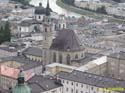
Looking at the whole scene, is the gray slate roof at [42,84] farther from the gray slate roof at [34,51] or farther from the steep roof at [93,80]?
the gray slate roof at [34,51]

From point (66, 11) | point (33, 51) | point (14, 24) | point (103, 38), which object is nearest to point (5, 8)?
point (66, 11)

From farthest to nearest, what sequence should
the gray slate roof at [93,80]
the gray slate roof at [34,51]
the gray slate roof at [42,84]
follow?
1. the gray slate roof at [34,51]
2. the gray slate roof at [93,80]
3. the gray slate roof at [42,84]

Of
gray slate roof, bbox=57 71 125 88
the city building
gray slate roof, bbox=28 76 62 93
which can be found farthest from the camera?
gray slate roof, bbox=57 71 125 88

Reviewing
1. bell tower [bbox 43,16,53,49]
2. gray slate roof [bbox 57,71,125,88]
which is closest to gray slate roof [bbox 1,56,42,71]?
bell tower [bbox 43,16,53,49]

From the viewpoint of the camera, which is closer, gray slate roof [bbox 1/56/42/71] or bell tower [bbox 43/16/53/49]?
gray slate roof [bbox 1/56/42/71]

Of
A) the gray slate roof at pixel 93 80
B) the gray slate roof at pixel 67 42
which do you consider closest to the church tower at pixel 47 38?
the gray slate roof at pixel 67 42

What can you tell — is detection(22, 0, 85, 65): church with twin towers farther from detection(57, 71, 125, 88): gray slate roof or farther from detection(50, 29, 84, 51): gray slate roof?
detection(57, 71, 125, 88): gray slate roof
